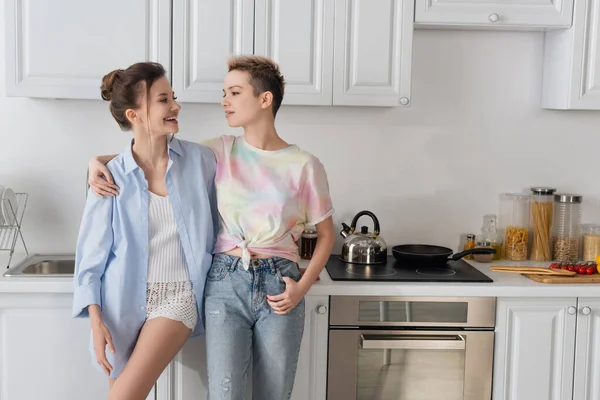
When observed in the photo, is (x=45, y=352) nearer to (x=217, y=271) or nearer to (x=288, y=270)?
(x=217, y=271)

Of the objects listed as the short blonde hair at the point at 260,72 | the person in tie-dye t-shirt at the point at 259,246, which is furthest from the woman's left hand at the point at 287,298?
the short blonde hair at the point at 260,72

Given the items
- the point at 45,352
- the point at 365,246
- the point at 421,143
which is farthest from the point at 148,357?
the point at 421,143

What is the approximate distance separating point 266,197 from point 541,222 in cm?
132

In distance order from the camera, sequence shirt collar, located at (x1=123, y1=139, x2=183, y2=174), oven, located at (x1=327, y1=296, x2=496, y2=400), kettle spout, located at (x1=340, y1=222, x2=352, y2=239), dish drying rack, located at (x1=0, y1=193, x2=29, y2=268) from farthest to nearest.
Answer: kettle spout, located at (x1=340, y1=222, x2=352, y2=239) → dish drying rack, located at (x1=0, y1=193, x2=29, y2=268) → oven, located at (x1=327, y1=296, x2=496, y2=400) → shirt collar, located at (x1=123, y1=139, x2=183, y2=174)

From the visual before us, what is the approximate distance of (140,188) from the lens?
8.21ft

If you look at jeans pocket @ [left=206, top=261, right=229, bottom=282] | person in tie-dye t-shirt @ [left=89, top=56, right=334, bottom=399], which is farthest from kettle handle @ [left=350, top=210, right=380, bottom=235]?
jeans pocket @ [left=206, top=261, right=229, bottom=282]

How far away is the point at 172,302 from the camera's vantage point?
2510 millimetres

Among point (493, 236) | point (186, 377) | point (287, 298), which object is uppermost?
point (493, 236)

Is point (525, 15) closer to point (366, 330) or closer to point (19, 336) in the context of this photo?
point (366, 330)

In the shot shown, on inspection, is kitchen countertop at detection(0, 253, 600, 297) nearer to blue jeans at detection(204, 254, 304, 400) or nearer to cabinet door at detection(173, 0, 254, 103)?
blue jeans at detection(204, 254, 304, 400)

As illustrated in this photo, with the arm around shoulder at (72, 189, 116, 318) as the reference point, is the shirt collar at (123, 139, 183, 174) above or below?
above

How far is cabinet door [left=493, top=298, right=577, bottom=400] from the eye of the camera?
287cm

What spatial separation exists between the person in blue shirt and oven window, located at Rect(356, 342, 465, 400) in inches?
27.0

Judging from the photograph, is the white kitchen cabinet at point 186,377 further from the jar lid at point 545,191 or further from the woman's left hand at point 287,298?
the jar lid at point 545,191
